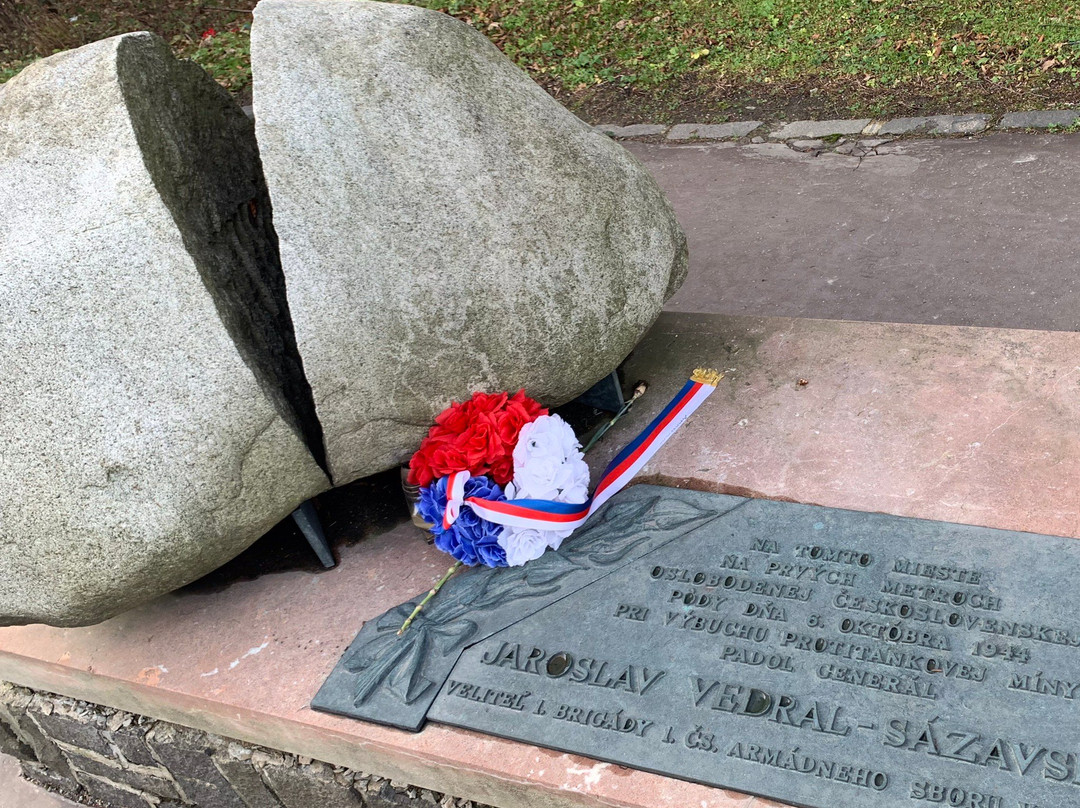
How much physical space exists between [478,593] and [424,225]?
92 cm

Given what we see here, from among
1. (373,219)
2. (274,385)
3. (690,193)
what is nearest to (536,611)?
(274,385)

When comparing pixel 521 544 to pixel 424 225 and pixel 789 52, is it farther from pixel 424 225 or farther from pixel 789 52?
pixel 789 52

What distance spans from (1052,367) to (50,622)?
2.64m

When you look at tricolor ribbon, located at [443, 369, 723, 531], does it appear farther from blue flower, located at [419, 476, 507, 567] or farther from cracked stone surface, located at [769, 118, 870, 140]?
cracked stone surface, located at [769, 118, 870, 140]

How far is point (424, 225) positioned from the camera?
91.0 inches

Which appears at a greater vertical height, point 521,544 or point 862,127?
point 521,544

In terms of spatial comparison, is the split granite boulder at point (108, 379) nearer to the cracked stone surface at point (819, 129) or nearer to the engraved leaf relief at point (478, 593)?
the engraved leaf relief at point (478, 593)

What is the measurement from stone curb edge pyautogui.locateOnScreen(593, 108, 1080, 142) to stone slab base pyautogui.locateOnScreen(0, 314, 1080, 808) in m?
2.07

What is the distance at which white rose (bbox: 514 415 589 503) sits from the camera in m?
2.41

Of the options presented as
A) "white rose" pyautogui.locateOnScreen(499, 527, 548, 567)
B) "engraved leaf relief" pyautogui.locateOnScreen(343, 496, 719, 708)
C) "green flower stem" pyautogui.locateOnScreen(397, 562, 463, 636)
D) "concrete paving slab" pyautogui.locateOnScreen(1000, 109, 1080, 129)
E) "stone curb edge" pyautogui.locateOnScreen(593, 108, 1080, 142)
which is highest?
"white rose" pyautogui.locateOnScreen(499, 527, 548, 567)

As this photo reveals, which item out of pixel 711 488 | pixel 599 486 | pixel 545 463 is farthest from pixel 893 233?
pixel 545 463

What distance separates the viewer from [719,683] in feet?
6.91

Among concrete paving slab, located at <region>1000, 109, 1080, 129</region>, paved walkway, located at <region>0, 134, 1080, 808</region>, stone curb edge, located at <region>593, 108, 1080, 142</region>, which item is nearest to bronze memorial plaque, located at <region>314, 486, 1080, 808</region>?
paved walkway, located at <region>0, 134, 1080, 808</region>

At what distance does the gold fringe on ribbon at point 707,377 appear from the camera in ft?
9.50
